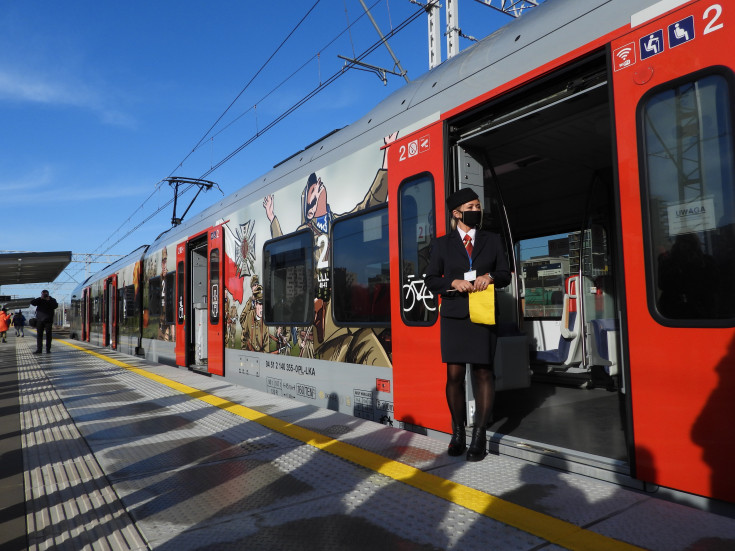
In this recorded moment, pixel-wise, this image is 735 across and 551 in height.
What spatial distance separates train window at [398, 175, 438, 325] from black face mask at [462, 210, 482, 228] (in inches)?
17.1

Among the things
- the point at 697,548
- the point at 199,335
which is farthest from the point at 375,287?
the point at 199,335

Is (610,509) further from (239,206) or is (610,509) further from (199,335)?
(199,335)

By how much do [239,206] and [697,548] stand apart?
19.3 feet

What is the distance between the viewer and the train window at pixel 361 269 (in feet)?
13.3

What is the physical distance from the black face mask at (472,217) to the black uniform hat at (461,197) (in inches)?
2.7

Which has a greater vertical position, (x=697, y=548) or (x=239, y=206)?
(x=239, y=206)

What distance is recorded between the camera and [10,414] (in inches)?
210

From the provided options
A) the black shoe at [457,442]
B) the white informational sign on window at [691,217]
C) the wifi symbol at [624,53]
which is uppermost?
the wifi symbol at [624,53]

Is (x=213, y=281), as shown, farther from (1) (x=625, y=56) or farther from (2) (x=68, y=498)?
(1) (x=625, y=56)

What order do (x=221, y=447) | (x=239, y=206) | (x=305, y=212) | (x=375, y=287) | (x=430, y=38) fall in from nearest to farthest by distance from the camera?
(x=221, y=447) → (x=375, y=287) → (x=305, y=212) → (x=239, y=206) → (x=430, y=38)

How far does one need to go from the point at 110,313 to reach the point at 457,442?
15.5 metres

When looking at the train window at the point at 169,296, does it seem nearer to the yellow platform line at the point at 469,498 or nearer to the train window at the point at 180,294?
the train window at the point at 180,294

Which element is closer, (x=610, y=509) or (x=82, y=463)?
(x=610, y=509)

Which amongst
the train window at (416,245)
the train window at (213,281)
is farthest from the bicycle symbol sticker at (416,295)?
the train window at (213,281)
